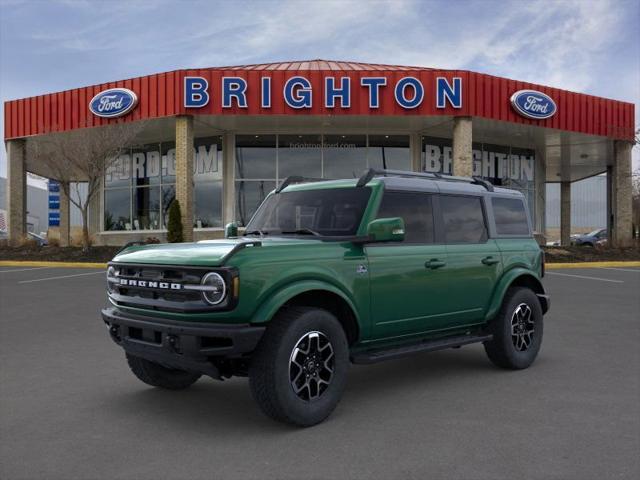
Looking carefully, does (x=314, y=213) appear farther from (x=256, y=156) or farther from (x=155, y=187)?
(x=155, y=187)

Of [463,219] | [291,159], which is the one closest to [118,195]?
[291,159]

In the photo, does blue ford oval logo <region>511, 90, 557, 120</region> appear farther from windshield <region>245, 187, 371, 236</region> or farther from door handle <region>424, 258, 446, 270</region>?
windshield <region>245, 187, 371, 236</region>

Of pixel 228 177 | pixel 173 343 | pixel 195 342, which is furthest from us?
pixel 228 177

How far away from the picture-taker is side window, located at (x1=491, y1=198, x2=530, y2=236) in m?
6.21

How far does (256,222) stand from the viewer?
18.4ft

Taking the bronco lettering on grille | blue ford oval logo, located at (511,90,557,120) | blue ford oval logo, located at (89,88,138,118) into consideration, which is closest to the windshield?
the bronco lettering on grille

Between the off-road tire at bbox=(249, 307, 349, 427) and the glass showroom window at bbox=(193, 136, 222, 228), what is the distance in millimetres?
20561

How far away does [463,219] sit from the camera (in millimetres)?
5738

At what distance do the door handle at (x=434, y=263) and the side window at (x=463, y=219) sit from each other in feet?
1.03

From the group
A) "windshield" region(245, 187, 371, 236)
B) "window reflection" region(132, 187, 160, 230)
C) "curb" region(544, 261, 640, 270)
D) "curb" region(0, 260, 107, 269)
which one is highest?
"window reflection" region(132, 187, 160, 230)

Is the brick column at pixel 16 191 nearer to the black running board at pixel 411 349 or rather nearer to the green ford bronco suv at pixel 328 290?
the green ford bronco suv at pixel 328 290

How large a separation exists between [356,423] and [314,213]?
1878 millimetres

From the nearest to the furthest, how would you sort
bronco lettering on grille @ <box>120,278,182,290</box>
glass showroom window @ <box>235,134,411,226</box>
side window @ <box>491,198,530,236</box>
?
bronco lettering on grille @ <box>120,278,182,290</box>
side window @ <box>491,198,530,236</box>
glass showroom window @ <box>235,134,411,226</box>

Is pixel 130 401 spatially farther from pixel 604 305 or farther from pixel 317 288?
pixel 604 305
